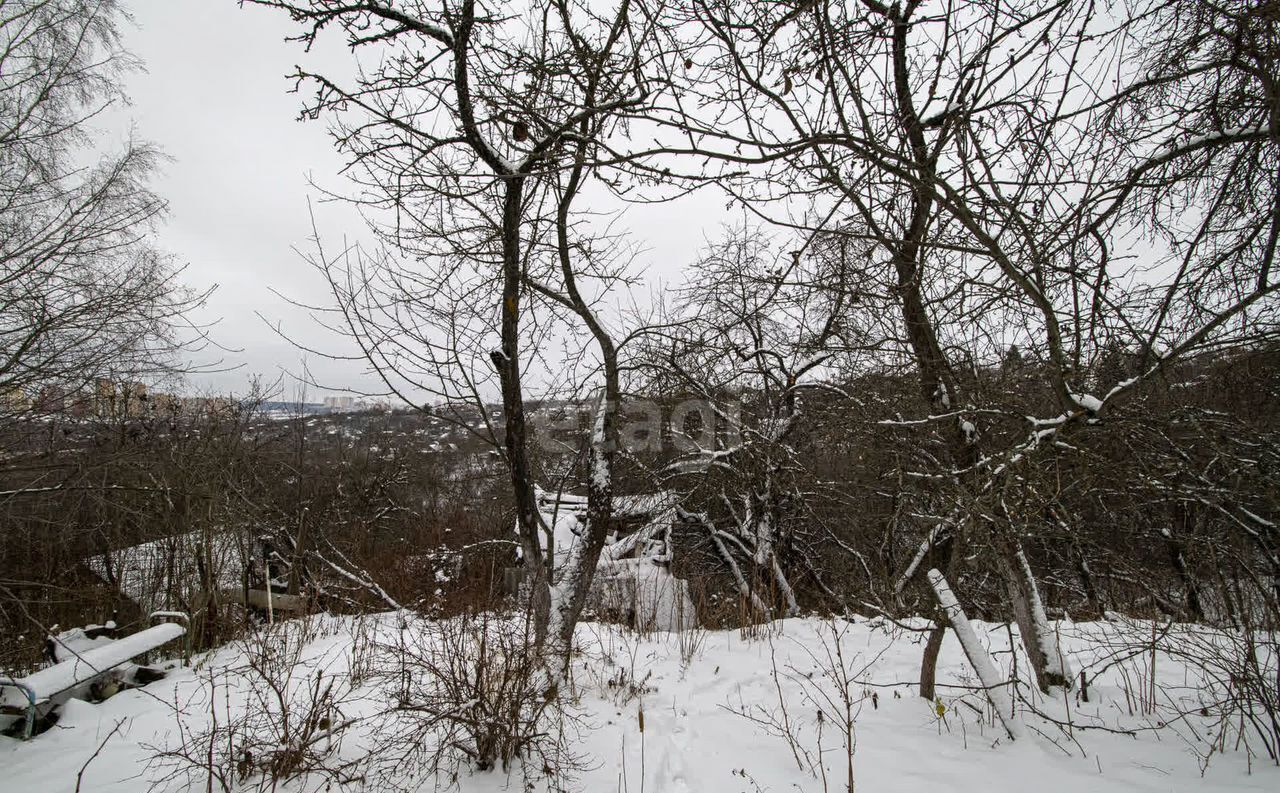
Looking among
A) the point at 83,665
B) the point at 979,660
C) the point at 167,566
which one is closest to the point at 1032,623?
the point at 979,660

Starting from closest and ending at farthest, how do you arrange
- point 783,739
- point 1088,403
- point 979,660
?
1. point 1088,403
2. point 979,660
3. point 783,739

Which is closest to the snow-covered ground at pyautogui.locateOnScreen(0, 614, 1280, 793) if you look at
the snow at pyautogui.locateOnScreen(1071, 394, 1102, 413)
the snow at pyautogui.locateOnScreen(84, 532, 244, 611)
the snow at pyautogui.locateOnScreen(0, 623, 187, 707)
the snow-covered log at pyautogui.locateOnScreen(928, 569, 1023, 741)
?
the snow-covered log at pyautogui.locateOnScreen(928, 569, 1023, 741)

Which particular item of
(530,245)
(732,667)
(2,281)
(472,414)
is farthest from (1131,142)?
(2,281)

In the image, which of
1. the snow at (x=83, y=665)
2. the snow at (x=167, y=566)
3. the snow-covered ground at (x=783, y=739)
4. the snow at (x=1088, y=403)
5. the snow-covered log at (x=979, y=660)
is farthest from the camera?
the snow at (x=167, y=566)

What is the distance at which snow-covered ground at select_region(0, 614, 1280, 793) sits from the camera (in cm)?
238

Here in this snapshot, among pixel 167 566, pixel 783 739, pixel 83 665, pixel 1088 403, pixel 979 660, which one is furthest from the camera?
pixel 167 566

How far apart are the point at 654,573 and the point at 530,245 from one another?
5675 mm

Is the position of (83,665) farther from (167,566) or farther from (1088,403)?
(1088,403)

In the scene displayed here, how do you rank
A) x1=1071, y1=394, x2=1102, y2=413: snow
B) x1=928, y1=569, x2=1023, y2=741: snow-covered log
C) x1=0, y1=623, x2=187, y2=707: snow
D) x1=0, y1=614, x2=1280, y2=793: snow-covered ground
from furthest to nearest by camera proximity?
x1=0, y1=623, x2=187, y2=707: snow, x1=928, y1=569, x2=1023, y2=741: snow-covered log, x1=0, y1=614, x2=1280, y2=793: snow-covered ground, x1=1071, y1=394, x2=1102, y2=413: snow

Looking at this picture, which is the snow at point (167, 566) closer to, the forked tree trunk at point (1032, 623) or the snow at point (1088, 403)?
the forked tree trunk at point (1032, 623)

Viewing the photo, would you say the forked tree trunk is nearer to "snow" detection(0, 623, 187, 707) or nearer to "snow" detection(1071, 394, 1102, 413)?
"snow" detection(1071, 394, 1102, 413)

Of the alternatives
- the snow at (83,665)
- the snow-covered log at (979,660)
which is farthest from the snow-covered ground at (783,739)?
the snow at (83,665)

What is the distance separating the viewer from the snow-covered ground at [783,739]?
2381mm

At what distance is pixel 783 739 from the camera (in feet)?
10.2
